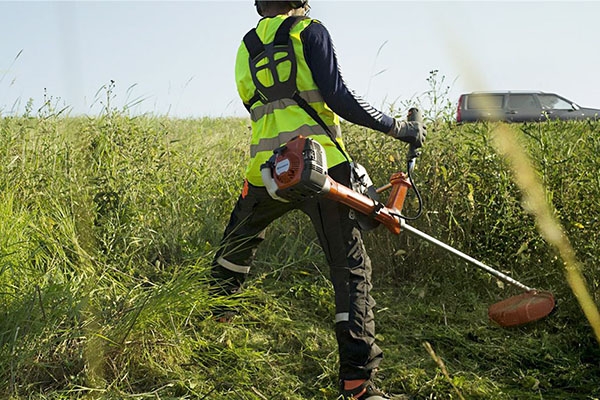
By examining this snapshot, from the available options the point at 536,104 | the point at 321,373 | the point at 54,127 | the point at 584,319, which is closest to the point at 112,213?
the point at 54,127

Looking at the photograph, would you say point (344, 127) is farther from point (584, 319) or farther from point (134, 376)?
point (134, 376)

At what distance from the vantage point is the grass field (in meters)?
2.87

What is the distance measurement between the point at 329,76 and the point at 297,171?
0.49m

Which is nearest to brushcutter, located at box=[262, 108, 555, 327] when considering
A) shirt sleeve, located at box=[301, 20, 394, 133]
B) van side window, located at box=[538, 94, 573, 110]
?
shirt sleeve, located at box=[301, 20, 394, 133]

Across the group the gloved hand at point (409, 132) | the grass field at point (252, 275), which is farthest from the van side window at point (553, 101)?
the gloved hand at point (409, 132)

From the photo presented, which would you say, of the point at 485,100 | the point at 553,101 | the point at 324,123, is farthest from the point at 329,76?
the point at 553,101

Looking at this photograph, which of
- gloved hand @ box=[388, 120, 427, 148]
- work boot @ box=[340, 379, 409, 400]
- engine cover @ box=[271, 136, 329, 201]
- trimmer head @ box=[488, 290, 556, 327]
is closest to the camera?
engine cover @ box=[271, 136, 329, 201]

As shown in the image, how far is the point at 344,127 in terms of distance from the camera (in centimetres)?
471

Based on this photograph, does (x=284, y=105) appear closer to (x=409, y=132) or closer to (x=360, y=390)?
(x=409, y=132)

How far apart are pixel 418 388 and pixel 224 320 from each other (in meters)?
1.08

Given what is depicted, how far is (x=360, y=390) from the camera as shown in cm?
283

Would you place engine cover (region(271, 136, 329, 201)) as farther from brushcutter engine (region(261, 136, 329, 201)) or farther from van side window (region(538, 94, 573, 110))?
van side window (region(538, 94, 573, 110))

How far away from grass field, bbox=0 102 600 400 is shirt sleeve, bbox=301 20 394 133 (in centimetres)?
98

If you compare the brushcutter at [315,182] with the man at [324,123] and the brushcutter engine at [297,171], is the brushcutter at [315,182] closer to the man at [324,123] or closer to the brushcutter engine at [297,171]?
the brushcutter engine at [297,171]
